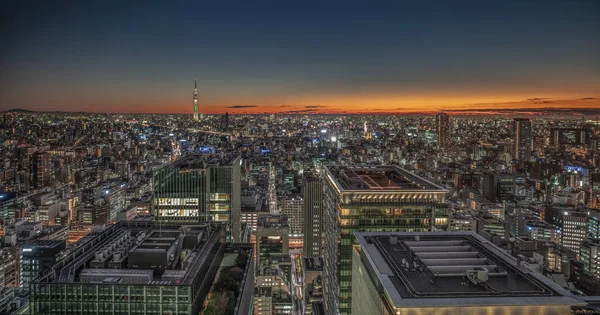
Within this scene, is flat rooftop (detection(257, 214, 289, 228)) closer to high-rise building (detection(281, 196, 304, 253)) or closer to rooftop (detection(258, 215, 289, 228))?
rooftop (detection(258, 215, 289, 228))

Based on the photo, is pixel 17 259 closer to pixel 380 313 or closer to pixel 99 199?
pixel 99 199

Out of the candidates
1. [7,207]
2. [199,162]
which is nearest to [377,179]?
[199,162]

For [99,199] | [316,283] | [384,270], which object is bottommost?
[316,283]

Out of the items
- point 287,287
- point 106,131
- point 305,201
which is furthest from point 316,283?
point 106,131

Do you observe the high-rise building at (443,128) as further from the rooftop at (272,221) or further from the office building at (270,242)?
the office building at (270,242)

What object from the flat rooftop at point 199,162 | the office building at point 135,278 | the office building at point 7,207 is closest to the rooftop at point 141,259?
the office building at point 135,278

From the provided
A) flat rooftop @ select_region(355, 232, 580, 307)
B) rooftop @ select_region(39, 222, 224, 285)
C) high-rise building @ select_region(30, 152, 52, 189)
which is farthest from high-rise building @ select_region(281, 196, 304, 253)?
flat rooftop @ select_region(355, 232, 580, 307)
